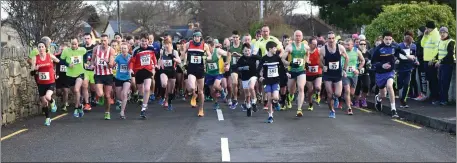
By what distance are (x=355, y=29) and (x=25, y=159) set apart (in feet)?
121

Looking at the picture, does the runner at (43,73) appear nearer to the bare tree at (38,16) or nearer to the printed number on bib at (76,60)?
the printed number on bib at (76,60)

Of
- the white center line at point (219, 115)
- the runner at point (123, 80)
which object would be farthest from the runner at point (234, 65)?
the runner at point (123, 80)

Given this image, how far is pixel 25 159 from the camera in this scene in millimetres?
10312

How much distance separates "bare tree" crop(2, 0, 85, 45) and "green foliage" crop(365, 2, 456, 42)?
10859 millimetres

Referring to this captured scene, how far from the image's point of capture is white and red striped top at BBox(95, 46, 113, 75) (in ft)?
56.0

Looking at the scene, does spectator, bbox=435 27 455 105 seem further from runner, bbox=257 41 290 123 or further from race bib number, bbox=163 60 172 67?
race bib number, bbox=163 60 172 67

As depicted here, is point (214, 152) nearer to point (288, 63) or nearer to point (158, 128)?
point (158, 128)

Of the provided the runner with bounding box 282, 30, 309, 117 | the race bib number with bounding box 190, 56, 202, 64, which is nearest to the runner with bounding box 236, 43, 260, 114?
the runner with bounding box 282, 30, 309, 117

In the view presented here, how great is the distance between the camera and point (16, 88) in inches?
664

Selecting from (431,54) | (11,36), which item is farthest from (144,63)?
(11,36)

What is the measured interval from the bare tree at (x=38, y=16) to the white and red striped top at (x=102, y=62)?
8.98m

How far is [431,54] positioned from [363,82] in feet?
5.96

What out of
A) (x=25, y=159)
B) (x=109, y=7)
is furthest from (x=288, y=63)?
(x=109, y=7)

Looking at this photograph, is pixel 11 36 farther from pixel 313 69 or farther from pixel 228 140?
pixel 228 140
